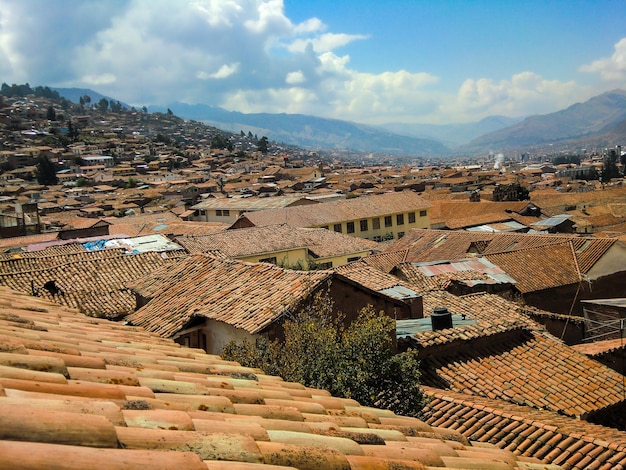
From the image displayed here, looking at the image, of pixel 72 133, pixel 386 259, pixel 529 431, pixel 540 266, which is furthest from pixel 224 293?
pixel 72 133

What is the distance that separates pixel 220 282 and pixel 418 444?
936 centimetres

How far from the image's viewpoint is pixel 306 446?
309 cm

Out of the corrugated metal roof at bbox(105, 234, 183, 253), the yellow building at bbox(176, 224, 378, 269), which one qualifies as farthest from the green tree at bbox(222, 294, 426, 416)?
the yellow building at bbox(176, 224, 378, 269)

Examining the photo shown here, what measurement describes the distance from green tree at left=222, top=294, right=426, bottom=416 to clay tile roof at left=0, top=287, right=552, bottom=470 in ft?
9.03

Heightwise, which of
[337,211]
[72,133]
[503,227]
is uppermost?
[72,133]

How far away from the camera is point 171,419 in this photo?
287 centimetres

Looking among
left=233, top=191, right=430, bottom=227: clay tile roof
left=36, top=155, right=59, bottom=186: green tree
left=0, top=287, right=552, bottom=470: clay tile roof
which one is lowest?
left=233, top=191, right=430, bottom=227: clay tile roof

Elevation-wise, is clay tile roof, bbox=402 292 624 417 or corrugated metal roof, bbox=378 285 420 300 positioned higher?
corrugated metal roof, bbox=378 285 420 300

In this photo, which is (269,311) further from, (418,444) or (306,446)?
(306,446)

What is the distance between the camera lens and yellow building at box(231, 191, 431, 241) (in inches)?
1742

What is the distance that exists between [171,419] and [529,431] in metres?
7.01

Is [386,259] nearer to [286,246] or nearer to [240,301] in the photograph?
[286,246]

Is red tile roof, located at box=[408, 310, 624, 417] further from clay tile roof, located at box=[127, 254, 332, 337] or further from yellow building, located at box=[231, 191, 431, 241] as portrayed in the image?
yellow building, located at box=[231, 191, 431, 241]

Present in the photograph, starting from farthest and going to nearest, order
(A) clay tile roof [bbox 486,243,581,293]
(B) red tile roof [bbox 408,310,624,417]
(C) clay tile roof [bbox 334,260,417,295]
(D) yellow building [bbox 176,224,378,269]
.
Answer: (D) yellow building [bbox 176,224,378,269]
(A) clay tile roof [bbox 486,243,581,293]
(C) clay tile roof [bbox 334,260,417,295]
(B) red tile roof [bbox 408,310,624,417]
